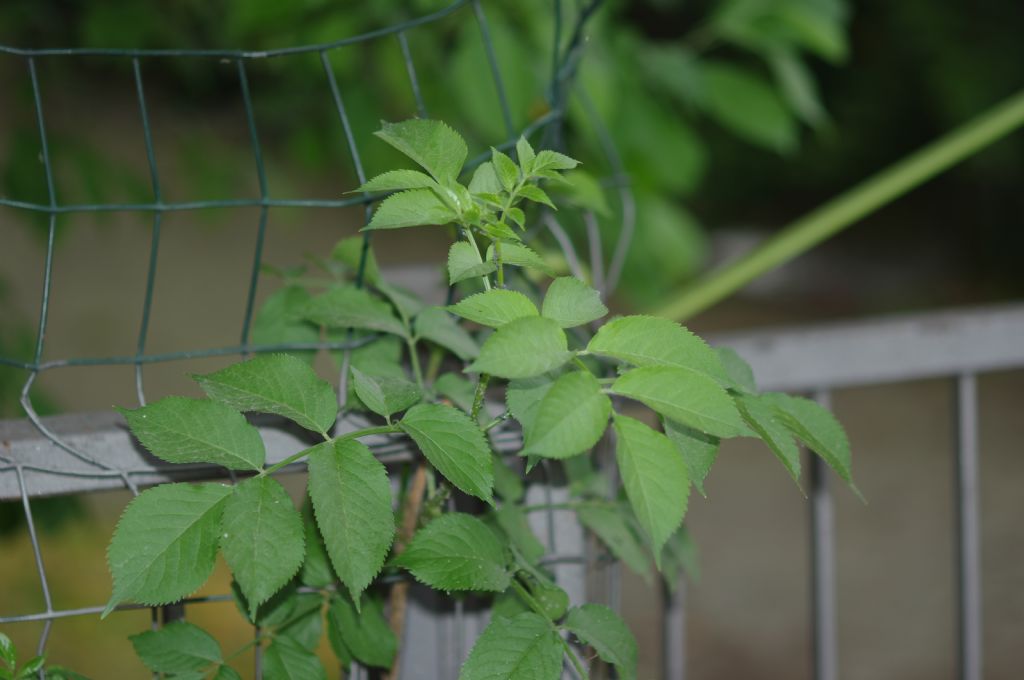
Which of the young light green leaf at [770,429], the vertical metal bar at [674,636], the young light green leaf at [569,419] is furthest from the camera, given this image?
the vertical metal bar at [674,636]

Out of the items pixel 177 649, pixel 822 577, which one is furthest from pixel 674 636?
pixel 177 649

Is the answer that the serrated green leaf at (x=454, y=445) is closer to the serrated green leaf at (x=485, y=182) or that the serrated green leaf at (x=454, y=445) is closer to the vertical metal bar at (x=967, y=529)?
the serrated green leaf at (x=485, y=182)

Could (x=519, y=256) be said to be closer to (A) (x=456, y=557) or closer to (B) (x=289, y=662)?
(A) (x=456, y=557)

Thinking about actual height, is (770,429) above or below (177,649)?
above

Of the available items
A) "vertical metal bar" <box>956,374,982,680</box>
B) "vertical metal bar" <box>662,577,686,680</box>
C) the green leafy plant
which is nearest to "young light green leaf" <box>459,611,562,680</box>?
the green leafy plant

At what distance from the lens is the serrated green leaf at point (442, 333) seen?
2.41ft

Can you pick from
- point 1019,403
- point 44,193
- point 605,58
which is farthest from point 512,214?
point 1019,403

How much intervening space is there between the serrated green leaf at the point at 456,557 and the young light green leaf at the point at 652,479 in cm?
13

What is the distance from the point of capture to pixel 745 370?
0.72 meters

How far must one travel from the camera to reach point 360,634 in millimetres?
703

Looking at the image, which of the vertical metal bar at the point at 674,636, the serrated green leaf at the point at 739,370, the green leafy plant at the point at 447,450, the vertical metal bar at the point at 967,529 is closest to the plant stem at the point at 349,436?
the green leafy plant at the point at 447,450

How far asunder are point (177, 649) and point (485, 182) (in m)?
0.33

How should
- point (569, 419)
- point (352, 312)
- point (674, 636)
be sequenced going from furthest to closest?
point (674, 636) → point (352, 312) → point (569, 419)

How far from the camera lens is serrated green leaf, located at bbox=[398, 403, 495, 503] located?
0.57 m
